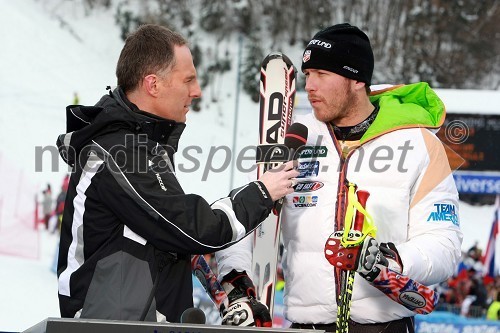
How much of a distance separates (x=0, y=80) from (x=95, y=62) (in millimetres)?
909

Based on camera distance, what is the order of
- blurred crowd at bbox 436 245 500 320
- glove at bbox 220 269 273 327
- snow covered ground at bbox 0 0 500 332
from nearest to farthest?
glove at bbox 220 269 273 327 < blurred crowd at bbox 436 245 500 320 < snow covered ground at bbox 0 0 500 332

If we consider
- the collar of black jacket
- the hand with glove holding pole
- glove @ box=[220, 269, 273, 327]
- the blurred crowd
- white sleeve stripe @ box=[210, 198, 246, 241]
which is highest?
the collar of black jacket

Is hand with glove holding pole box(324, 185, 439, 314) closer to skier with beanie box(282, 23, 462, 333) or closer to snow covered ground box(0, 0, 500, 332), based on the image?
A: skier with beanie box(282, 23, 462, 333)

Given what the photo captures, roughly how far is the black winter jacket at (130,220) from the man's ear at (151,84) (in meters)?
0.06

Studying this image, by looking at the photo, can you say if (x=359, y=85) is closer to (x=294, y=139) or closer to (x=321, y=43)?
(x=321, y=43)

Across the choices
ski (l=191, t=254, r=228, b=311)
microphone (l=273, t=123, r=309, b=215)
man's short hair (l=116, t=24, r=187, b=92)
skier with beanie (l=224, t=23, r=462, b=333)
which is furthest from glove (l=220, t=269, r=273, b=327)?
man's short hair (l=116, t=24, r=187, b=92)

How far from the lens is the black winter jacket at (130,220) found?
2.08m

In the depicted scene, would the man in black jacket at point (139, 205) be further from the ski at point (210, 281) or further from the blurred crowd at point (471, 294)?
the blurred crowd at point (471, 294)

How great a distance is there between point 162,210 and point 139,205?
59 mm

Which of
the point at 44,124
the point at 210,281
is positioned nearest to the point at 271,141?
the point at 210,281

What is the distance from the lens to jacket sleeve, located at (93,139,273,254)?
2076mm

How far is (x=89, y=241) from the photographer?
2.14m

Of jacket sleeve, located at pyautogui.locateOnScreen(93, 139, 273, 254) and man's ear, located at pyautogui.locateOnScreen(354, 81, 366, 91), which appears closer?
jacket sleeve, located at pyautogui.locateOnScreen(93, 139, 273, 254)

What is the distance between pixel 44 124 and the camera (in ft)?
25.9
